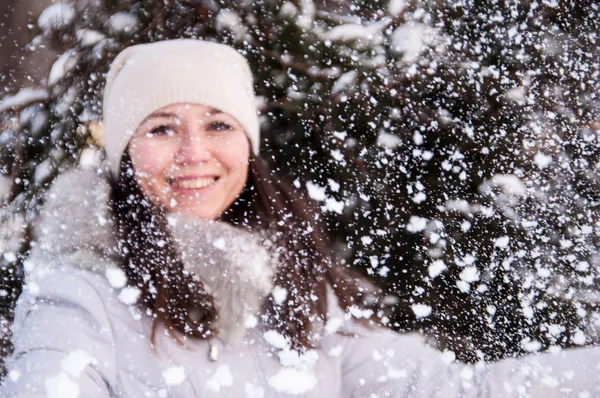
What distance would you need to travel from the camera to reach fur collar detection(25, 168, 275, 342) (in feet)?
1.82

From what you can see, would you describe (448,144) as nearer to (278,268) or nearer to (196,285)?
(278,268)

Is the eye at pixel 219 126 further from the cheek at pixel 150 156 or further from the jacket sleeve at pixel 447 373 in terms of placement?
the jacket sleeve at pixel 447 373

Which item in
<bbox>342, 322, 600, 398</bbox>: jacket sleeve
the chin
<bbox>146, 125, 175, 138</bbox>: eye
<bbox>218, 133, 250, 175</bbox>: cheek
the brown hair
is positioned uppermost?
<bbox>146, 125, 175, 138</bbox>: eye

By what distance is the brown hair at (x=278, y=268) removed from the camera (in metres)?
0.59

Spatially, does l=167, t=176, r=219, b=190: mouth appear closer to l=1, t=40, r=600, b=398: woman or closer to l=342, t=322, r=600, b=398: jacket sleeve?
l=1, t=40, r=600, b=398: woman

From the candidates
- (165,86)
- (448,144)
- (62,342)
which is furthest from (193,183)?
(448,144)

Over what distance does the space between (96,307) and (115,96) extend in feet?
0.83

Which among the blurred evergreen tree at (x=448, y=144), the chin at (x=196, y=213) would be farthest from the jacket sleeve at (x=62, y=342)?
the blurred evergreen tree at (x=448, y=144)

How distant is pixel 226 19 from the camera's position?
0.68 meters

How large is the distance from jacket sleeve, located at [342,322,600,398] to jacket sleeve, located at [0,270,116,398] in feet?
1.04

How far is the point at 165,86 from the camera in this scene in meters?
0.57

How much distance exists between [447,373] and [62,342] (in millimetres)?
477

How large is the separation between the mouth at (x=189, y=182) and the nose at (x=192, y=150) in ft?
0.07

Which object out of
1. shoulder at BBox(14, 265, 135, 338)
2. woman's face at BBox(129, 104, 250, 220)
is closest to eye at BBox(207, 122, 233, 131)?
woman's face at BBox(129, 104, 250, 220)
